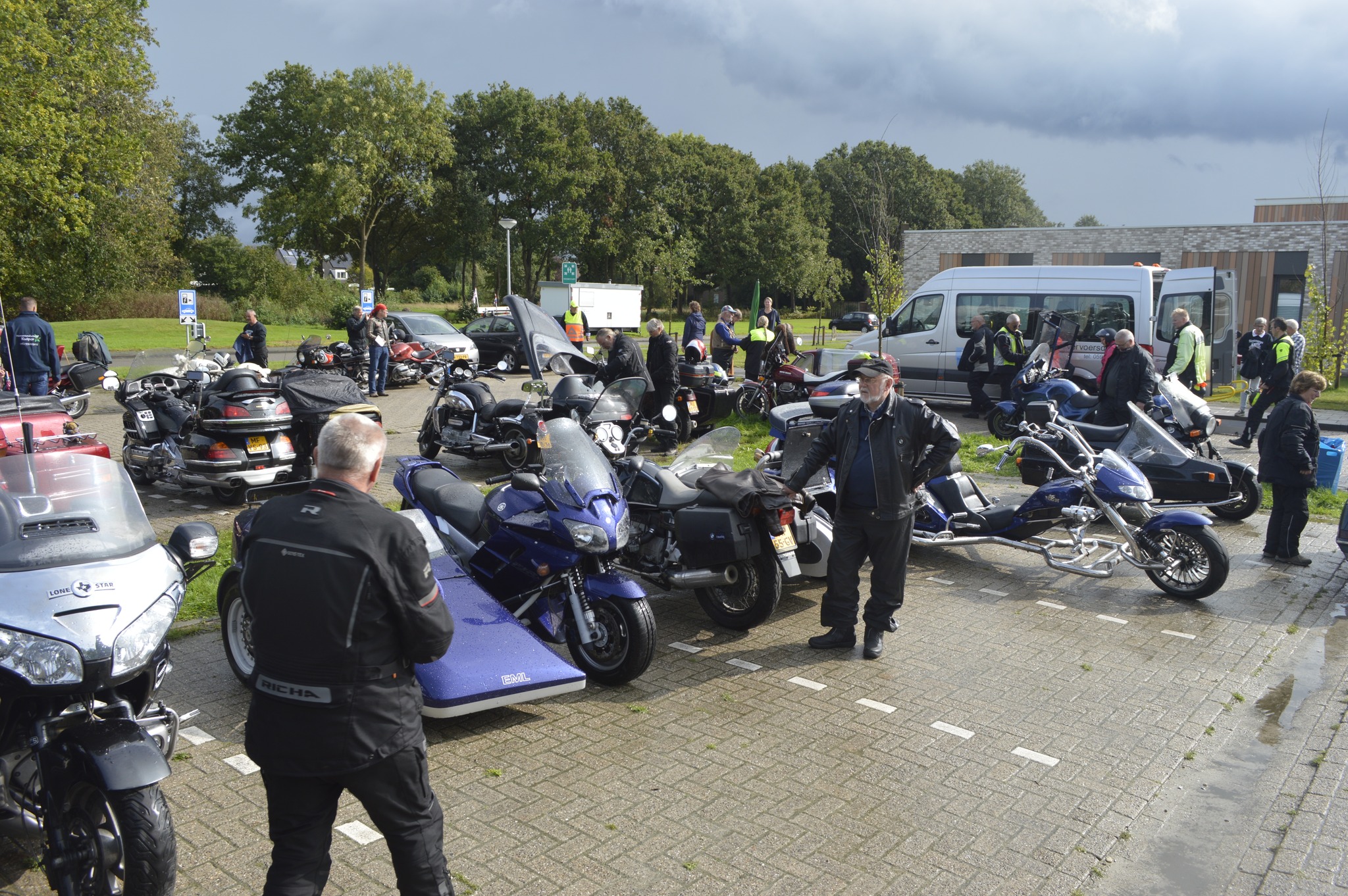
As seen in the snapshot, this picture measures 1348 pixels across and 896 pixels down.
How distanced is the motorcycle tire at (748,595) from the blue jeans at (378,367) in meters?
14.0

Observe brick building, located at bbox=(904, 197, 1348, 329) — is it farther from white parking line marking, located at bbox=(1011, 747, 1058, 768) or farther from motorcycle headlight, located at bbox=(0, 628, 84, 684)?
motorcycle headlight, located at bbox=(0, 628, 84, 684)

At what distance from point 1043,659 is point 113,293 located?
45.7 meters

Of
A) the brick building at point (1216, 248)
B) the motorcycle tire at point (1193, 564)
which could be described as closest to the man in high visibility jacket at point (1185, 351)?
the motorcycle tire at point (1193, 564)

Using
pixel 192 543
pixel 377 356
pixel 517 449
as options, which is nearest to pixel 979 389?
pixel 517 449

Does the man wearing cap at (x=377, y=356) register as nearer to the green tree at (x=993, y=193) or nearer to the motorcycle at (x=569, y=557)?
the motorcycle at (x=569, y=557)

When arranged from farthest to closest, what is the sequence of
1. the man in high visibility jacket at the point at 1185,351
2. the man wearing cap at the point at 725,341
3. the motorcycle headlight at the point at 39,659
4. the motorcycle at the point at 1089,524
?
the man wearing cap at the point at 725,341, the man in high visibility jacket at the point at 1185,351, the motorcycle at the point at 1089,524, the motorcycle headlight at the point at 39,659

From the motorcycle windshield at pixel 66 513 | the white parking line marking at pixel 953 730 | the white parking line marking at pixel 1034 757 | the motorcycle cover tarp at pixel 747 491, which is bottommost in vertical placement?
the white parking line marking at pixel 1034 757

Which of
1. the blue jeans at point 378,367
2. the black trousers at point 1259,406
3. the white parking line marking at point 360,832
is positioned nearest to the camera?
the white parking line marking at point 360,832

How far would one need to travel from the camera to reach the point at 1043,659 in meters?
5.99

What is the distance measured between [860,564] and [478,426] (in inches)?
252

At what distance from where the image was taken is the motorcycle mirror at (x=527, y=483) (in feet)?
17.6

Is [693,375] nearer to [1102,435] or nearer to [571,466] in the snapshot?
[1102,435]

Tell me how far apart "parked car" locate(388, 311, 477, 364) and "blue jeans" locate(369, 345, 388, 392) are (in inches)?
75.7

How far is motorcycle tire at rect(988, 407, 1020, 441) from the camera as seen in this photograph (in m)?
13.3
